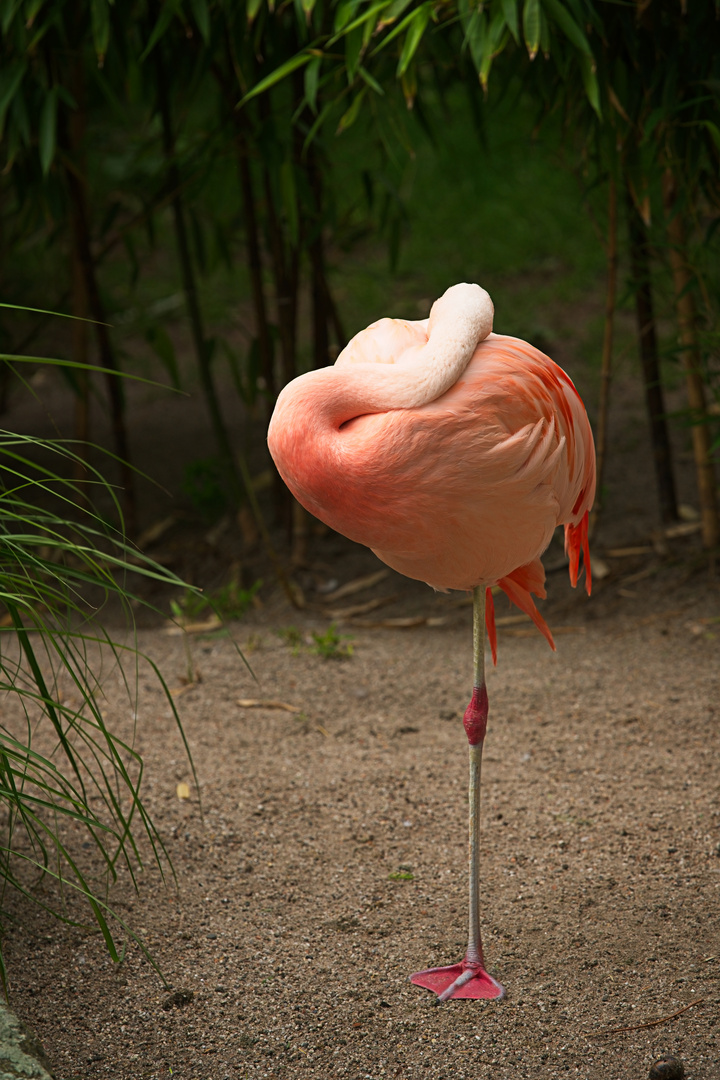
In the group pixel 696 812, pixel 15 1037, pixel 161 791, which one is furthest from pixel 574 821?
pixel 15 1037

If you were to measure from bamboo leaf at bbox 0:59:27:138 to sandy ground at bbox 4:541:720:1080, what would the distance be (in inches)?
67.9

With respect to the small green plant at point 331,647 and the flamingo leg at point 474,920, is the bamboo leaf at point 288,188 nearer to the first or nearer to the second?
the small green plant at point 331,647

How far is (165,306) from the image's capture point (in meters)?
6.27

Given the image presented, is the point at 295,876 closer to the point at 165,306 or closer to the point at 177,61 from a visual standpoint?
the point at 177,61

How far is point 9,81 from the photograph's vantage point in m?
2.98

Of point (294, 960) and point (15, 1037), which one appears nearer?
point (15, 1037)

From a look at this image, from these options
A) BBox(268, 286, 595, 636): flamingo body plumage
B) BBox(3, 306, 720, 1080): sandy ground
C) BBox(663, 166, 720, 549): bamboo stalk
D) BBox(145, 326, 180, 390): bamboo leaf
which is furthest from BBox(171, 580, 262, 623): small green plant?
BBox(268, 286, 595, 636): flamingo body plumage

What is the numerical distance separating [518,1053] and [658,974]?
1.03 ft

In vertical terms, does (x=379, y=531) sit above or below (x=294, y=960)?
above

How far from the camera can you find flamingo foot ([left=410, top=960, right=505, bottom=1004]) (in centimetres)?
177

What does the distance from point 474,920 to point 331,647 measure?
4.65 ft

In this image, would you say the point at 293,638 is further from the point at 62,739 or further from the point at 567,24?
the point at 567,24

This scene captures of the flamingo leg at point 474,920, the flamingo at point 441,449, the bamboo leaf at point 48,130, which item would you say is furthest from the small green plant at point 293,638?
the bamboo leaf at point 48,130

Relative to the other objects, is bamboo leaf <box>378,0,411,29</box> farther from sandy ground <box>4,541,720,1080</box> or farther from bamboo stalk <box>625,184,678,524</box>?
sandy ground <box>4,541,720,1080</box>
